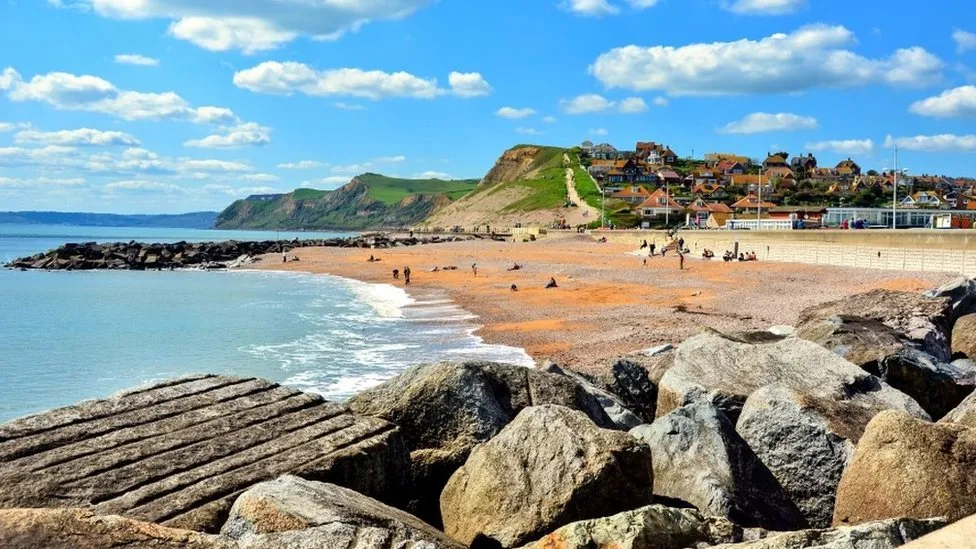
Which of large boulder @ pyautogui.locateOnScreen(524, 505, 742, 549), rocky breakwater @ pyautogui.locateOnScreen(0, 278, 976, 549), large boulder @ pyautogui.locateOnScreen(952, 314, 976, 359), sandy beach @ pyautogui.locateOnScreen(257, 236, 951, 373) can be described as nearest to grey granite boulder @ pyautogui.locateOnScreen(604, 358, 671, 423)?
rocky breakwater @ pyautogui.locateOnScreen(0, 278, 976, 549)

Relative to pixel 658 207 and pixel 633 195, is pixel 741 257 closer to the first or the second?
pixel 658 207

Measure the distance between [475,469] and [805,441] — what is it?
3.14m

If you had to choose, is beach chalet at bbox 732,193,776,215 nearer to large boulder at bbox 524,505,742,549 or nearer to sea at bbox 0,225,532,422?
sea at bbox 0,225,532,422

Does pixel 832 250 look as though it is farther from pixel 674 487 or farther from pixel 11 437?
pixel 11 437

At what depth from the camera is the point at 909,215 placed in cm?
7638

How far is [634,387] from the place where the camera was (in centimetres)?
1062

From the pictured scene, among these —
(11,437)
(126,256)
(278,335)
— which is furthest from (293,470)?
(126,256)

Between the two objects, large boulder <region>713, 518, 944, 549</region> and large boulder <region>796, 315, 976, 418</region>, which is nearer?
large boulder <region>713, 518, 944, 549</region>

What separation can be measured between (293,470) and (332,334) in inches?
799

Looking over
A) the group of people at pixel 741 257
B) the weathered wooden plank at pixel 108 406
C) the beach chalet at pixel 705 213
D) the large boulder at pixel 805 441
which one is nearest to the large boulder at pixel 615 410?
the large boulder at pixel 805 441

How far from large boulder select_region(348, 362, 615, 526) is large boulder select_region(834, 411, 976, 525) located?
2.75 metres

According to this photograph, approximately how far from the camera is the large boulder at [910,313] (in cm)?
1216

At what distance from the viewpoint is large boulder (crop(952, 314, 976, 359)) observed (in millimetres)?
13051

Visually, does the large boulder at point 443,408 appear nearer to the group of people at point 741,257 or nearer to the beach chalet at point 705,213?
the group of people at point 741,257
